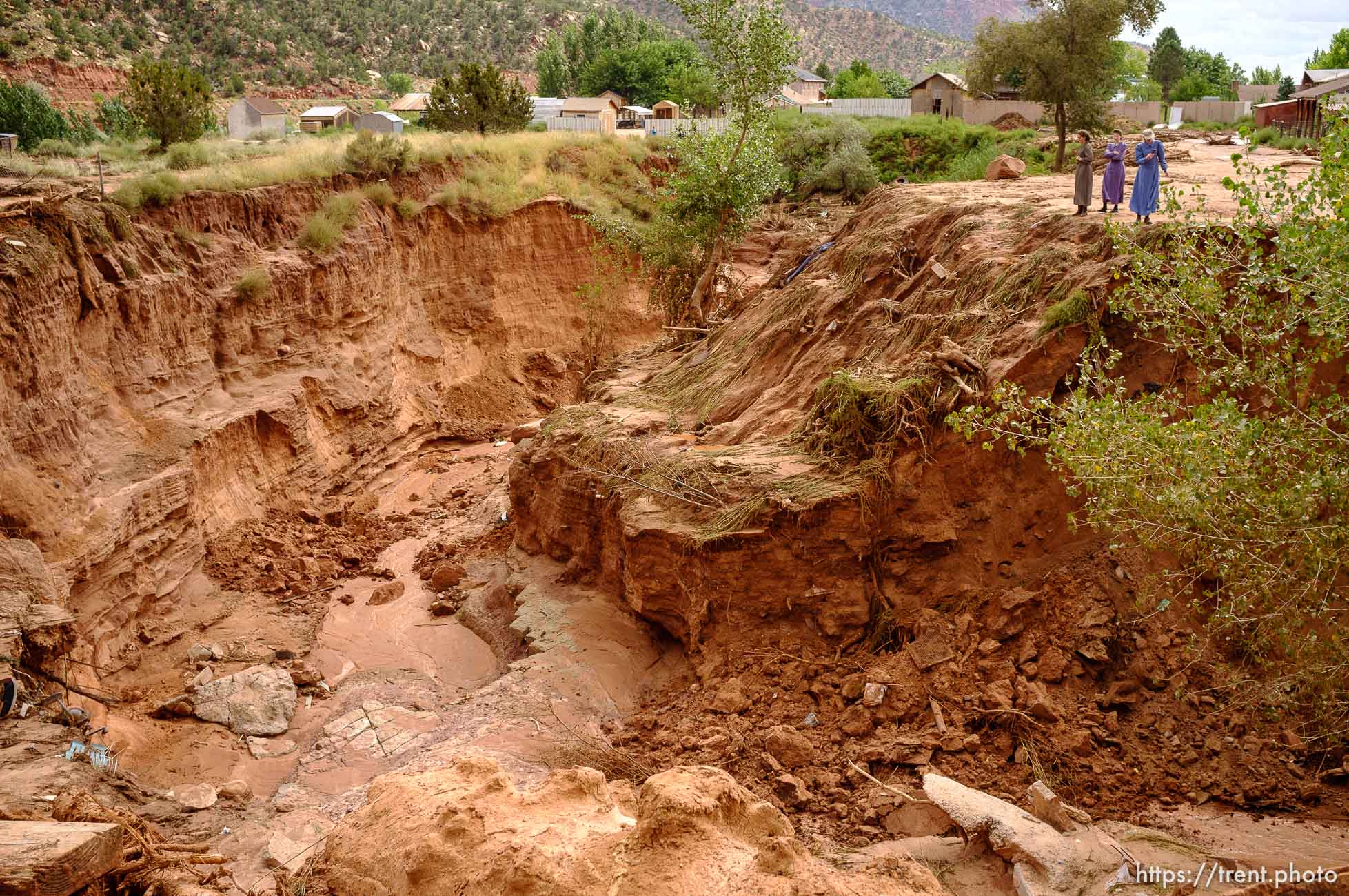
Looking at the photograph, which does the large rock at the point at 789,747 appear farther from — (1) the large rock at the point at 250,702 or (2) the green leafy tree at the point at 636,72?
(2) the green leafy tree at the point at 636,72

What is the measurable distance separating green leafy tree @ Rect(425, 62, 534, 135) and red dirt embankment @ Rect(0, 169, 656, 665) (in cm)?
792

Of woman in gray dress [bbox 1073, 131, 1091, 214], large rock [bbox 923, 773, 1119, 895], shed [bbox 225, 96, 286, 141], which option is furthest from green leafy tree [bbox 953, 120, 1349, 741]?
shed [bbox 225, 96, 286, 141]

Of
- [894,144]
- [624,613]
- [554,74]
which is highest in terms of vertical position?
[554,74]

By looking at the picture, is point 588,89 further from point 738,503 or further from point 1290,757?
point 1290,757

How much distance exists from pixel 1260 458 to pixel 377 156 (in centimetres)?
1926

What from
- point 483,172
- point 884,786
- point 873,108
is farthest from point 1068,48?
point 884,786

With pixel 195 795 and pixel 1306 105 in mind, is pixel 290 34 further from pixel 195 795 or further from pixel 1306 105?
pixel 195 795

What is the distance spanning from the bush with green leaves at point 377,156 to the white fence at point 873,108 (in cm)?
2303

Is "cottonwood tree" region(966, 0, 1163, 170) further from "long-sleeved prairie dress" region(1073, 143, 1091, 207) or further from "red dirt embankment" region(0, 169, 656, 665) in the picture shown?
"long-sleeved prairie dress" region(1073, 143, 1091, 207)

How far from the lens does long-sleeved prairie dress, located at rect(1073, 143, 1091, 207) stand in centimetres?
1158

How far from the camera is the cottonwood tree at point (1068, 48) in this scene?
23859mm

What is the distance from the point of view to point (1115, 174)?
11688mm

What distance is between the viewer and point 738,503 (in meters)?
10.3

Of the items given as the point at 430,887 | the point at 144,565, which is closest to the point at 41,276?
the point at 144,565
